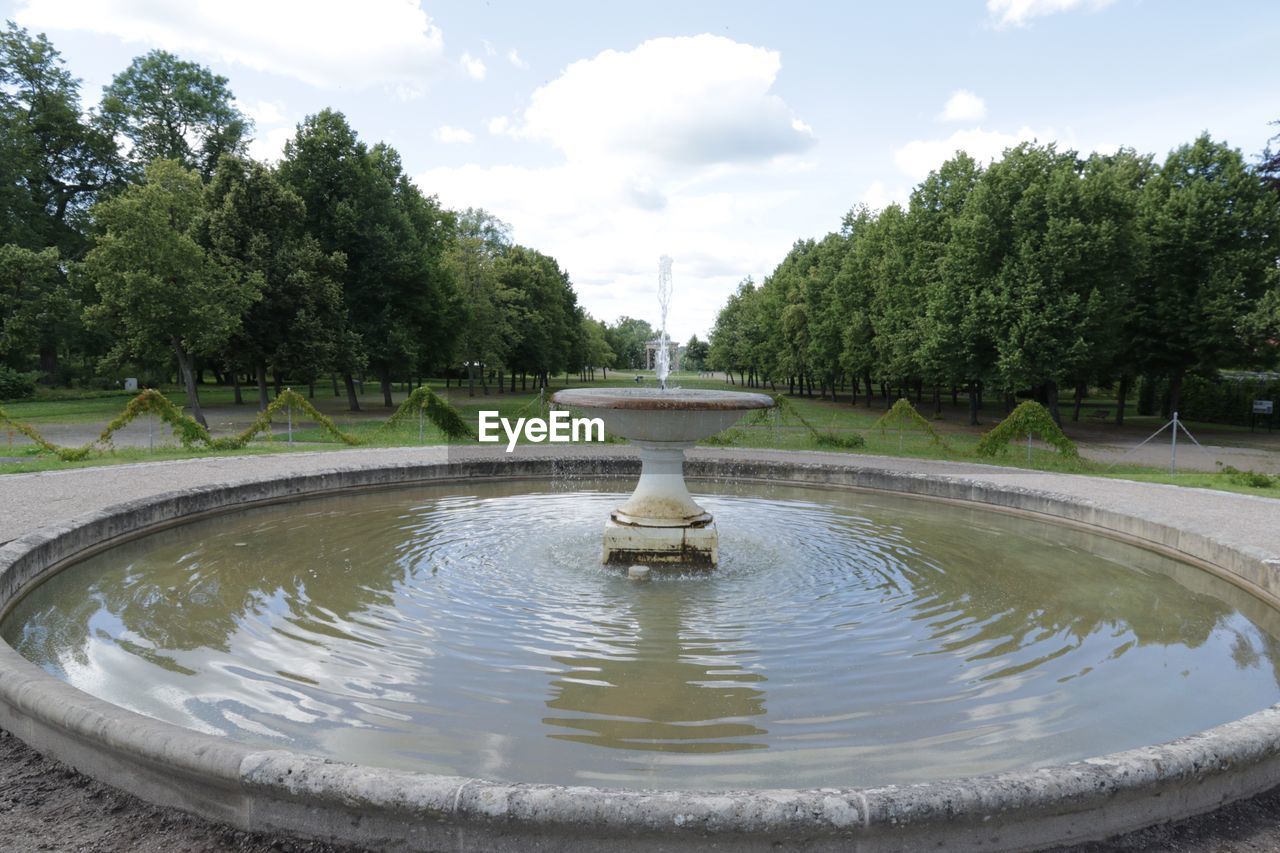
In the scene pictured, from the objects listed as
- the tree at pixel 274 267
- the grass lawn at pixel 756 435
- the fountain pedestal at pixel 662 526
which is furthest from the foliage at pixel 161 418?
the fountain pedestal at pixel 662 526

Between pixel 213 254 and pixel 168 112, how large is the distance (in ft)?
83.0

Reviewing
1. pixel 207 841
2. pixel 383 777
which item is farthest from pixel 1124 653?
pixel 207 841

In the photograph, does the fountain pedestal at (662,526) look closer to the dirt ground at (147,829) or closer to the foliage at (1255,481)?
the dirt ground at (147,829)

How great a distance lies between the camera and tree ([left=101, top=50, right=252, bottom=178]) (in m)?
46.8

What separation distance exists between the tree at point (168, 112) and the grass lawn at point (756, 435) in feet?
47.8

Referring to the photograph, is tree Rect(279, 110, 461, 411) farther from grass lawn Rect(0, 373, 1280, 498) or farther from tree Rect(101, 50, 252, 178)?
tree Rect(101, 50, 252, 178)

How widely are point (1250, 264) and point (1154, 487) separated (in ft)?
65.8

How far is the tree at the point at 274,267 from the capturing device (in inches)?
1174

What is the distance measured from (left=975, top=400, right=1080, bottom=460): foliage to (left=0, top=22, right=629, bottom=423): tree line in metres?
23.4

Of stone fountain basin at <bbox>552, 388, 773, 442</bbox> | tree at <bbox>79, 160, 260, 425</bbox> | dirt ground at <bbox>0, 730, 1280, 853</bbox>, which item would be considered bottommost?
dirt ground at <bbox>0, 730, 1280, 853</bbox>

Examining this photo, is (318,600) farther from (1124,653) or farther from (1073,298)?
(1073,298)

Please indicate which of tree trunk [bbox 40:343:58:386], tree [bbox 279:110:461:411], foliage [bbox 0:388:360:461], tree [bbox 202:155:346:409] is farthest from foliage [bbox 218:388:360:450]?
tree trunk [bbox 40:343:58:386]

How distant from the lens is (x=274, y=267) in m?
30.0

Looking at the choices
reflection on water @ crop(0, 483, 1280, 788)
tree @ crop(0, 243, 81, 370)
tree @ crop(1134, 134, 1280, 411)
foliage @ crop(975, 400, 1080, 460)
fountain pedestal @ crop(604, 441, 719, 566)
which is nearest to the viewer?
reflection on water @ crop(0, 483, 1280, 788)
